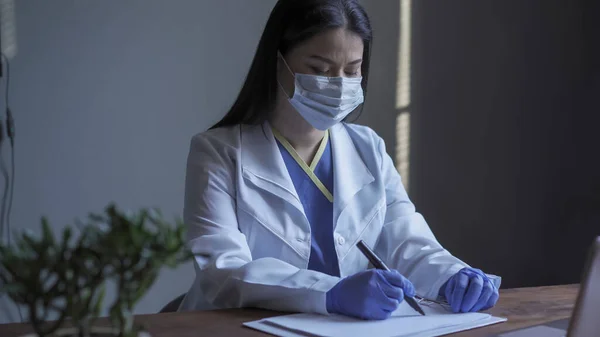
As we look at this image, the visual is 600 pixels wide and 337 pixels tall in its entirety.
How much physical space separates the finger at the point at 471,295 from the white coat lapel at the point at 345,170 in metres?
0.43

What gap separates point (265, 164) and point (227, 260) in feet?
1.11

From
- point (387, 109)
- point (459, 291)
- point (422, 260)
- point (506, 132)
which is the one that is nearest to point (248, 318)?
point (459, 291)

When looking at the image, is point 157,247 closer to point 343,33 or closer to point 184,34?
point 343,33

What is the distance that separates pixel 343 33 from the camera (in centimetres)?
167

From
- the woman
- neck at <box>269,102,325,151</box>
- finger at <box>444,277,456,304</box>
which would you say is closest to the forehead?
the woman

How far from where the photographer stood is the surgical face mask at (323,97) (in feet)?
5.53

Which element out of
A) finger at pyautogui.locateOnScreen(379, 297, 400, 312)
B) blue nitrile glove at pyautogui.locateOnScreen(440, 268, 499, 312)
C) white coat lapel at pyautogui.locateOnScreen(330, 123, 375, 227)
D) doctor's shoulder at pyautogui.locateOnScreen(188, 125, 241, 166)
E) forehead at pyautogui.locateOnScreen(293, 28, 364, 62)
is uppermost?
forehead at pyautogui.locateOnScreen(293, 28, 364, 62)

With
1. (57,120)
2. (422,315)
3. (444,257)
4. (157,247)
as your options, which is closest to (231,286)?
(422,315)

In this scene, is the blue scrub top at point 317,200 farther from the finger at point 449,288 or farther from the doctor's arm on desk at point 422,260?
the finger at point 449,288

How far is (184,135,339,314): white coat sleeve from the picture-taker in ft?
4.25

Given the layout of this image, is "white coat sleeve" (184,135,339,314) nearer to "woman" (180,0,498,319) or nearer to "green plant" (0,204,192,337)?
"woman" (180,0,498,319)

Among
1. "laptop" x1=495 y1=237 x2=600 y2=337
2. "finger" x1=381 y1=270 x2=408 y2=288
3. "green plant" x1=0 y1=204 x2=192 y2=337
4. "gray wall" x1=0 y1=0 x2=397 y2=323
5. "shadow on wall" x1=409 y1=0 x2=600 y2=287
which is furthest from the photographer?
"shadow on wall" x1=409 y1=0 x2=600 y2=287

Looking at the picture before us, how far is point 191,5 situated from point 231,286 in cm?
181

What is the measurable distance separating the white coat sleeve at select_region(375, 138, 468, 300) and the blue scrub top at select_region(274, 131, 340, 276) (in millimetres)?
156
